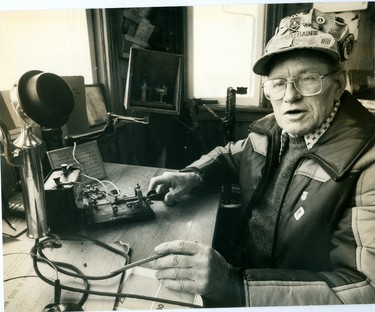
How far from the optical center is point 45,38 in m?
0.90

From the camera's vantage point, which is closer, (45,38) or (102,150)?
(45,38)

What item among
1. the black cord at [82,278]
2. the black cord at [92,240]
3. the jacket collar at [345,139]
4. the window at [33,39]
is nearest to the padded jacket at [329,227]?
the jacket collar at [345,139]

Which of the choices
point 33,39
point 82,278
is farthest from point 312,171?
point 33,39

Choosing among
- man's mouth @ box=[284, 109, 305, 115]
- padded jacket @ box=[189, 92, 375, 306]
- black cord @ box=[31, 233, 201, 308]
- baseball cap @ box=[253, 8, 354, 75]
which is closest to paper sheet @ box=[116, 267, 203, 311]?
black cord @ box=[31, 233, 201, 308]

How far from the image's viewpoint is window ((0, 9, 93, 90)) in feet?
2.93

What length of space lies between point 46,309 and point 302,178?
740 mm

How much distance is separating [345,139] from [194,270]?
1.75 ft

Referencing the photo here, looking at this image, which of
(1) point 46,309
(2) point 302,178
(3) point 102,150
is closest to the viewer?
(1) point 46,309

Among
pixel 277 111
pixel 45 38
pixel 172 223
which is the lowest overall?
pixel 172 223

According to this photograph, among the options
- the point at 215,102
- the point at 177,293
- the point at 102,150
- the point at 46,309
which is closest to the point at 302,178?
the point at 215,102

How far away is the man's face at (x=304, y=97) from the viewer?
864mm

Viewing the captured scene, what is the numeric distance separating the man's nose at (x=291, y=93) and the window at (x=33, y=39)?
2.04 feet

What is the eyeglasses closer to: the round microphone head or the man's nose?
the man's nose

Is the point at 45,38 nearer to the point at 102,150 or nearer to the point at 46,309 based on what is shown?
the point at 102,150
